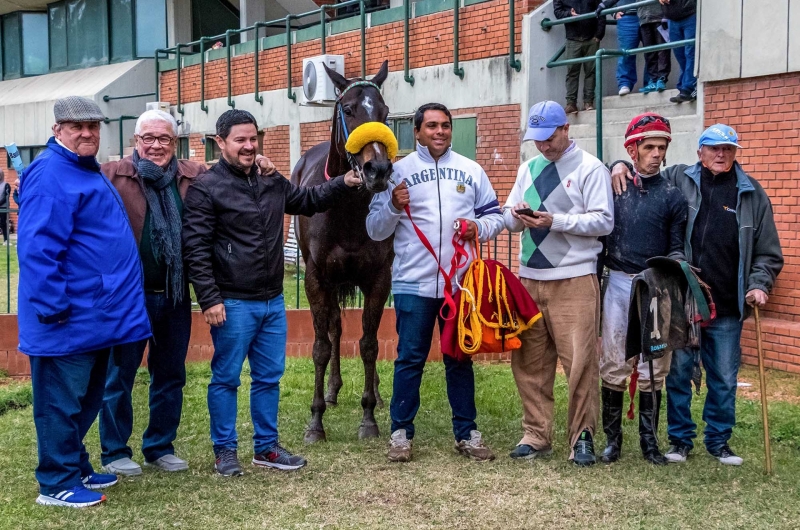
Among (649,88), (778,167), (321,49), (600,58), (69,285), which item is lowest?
(69,285)

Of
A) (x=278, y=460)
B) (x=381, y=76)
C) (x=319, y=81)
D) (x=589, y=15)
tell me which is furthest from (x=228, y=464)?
(x=319, y=81)

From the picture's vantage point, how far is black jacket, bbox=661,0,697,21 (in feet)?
36.3

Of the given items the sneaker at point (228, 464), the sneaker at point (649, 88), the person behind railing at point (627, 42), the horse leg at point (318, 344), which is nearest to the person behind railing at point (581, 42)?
the person behind railing at point (627, 42)

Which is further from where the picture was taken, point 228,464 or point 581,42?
point 581,42

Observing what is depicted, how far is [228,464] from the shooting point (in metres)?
5.91

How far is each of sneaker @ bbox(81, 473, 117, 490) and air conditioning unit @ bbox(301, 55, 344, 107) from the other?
1155 centimetres

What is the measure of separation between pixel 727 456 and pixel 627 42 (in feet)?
24.8

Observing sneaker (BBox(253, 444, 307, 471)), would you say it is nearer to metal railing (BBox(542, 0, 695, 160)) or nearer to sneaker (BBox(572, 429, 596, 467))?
sneaker (BBox(572, 429, 596, 467))

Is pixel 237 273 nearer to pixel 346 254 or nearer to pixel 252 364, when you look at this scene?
pixel 252 364

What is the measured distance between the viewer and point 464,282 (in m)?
6.04

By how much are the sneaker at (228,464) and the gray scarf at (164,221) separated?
3.14 feet

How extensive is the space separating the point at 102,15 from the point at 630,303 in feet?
74.9

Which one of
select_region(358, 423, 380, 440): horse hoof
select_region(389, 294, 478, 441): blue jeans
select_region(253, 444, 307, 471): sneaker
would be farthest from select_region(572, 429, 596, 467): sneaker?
select_region(253, 444, 307, 471): sneaker

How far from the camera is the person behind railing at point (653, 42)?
11898mm
